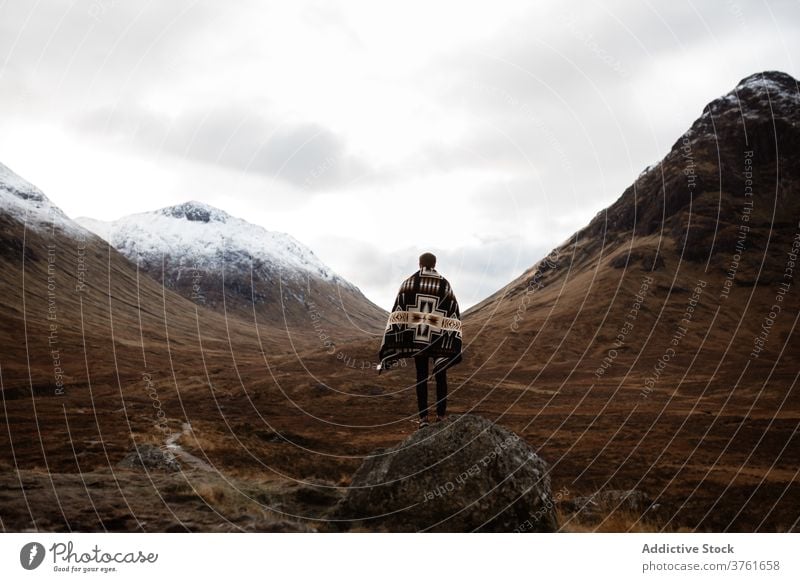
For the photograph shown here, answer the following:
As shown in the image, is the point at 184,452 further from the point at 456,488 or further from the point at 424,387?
the point at 456,488

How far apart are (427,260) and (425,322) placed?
1140 millimetres

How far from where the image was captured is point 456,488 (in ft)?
26.6

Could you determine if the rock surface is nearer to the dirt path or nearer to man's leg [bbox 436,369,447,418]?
the dirt path

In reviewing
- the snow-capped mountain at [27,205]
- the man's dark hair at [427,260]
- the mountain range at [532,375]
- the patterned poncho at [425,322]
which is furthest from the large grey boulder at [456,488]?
the snow-capped mountain at [27,205]

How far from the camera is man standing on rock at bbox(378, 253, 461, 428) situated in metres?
9.70

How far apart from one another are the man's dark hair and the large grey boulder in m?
2.82

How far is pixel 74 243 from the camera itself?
121m

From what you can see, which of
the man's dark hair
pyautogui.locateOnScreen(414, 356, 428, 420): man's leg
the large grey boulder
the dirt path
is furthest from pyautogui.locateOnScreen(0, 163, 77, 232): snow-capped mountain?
the large grey boulder

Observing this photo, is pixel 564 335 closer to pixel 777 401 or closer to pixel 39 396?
pixel 777 401

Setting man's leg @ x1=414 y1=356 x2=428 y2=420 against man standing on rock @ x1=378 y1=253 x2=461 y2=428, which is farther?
man standing on rock @ x1=378 y1=253 x2=461 y2=428

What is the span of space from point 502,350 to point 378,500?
59341mm

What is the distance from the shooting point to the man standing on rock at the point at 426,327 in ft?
31.8

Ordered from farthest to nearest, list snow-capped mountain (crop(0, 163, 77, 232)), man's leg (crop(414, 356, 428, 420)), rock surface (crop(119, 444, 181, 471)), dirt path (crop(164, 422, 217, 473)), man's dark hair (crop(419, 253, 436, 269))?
snow-capped mountain (crop(0, 163, 77, 232)), dirt path (crop(164, 422, 217, 473)), rock surface (crop(119, 444, 181, 471)), man's dark hair (crop(419, 253, 436, 269)), man's leg (crop(414, 356, 428, 420))

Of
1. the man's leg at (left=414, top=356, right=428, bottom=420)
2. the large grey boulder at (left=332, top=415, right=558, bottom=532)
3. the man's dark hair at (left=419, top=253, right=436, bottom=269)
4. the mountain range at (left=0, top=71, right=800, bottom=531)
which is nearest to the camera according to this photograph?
the large grey boulder at (left=332, top=415, right=558, bottom=532)
